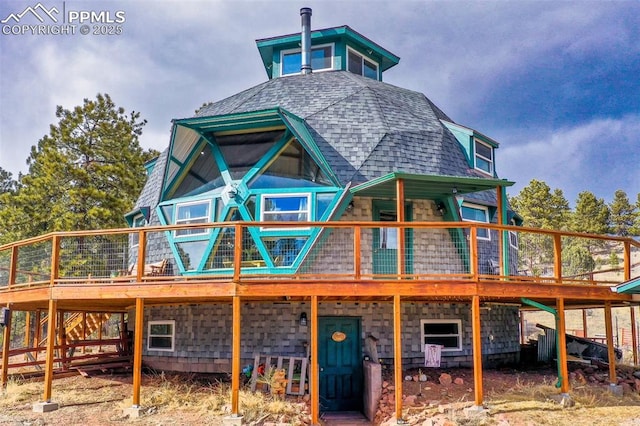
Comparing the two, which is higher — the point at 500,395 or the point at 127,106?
the point at 127,106

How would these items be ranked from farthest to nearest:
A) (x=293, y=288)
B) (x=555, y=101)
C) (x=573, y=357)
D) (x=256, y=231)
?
1. (x=555, y=101)
2. (x=573, y=357)
3. (x=256, y=231)
4. (x=293, y=288)

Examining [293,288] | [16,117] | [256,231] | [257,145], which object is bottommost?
[293,288]

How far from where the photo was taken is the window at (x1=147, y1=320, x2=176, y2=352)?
1359 centimetres

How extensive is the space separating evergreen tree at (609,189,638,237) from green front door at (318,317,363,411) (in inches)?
1815

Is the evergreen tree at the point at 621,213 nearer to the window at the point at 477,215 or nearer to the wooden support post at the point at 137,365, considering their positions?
the window at the point at 477,215

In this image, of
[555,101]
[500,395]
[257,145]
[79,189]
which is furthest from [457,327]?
[555,101]

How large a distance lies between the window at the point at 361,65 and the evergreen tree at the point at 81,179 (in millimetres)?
12464

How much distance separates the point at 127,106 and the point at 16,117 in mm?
5530

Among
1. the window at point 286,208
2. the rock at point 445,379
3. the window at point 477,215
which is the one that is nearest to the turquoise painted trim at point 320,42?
the window at point 477,215

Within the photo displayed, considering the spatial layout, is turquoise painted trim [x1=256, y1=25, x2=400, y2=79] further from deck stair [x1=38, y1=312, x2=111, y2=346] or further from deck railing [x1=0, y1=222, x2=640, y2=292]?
deck stair [x1=38, y1=312, x2=111, y2=346]

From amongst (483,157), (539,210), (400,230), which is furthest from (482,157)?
(539,210)

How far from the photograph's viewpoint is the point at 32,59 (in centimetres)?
2266

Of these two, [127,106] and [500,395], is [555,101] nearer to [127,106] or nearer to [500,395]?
[127,106]

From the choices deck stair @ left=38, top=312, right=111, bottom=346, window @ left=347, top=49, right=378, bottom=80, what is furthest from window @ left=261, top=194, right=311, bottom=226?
window @ left=347, top=49, right=378, bottom=80
